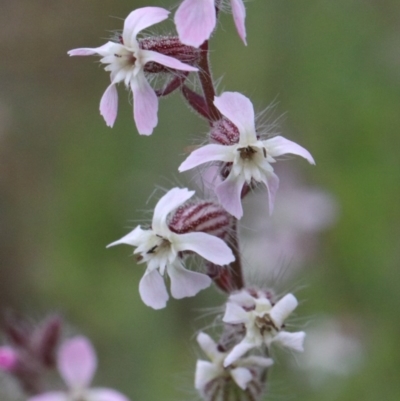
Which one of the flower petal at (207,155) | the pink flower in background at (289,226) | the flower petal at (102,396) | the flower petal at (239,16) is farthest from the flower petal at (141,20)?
the pink flower in background at (289,226)

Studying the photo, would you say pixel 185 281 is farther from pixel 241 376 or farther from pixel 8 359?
pixel 8 359

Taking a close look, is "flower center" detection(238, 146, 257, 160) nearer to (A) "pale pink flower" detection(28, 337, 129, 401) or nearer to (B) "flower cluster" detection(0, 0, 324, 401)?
(B) "flower cluster" detection(0, 0, 324, 401)

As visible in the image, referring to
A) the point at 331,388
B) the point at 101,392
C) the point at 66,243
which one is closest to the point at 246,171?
the point at 101,392

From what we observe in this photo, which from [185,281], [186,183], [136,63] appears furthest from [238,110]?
[186,183]

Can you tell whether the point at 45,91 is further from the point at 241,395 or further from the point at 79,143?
the point at 241,395

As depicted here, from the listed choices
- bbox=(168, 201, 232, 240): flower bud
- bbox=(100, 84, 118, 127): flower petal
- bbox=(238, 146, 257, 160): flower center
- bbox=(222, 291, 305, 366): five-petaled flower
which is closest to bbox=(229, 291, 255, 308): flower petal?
bbox=(222, 291, 305, 366): five-petaled flower

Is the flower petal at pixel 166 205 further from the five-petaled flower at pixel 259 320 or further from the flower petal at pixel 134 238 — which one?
the five-petaled flower at pixel 259 320
